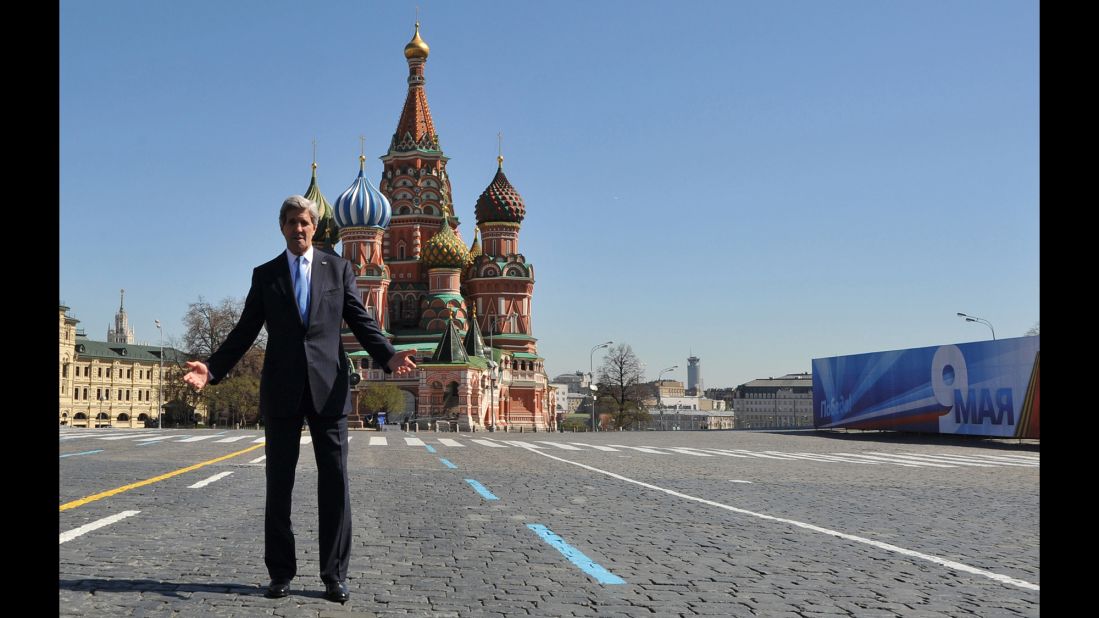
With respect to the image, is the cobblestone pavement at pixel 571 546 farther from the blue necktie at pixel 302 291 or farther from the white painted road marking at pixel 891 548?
the blue necktie at pixel 302 291

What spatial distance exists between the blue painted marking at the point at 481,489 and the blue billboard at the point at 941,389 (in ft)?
69.9

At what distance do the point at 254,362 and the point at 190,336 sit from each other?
15.5 feet

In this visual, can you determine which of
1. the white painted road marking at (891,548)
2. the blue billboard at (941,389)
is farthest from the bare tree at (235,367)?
the white painted road marking at (891,548)

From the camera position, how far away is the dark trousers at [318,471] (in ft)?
16.0

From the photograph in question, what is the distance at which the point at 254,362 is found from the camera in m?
66.2

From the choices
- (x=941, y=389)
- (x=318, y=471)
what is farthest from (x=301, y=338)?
(x=941, y=389)

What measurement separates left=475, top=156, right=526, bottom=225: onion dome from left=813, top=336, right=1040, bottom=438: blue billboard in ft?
138

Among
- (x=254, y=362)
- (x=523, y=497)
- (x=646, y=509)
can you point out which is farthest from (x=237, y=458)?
(x=254, y=362)

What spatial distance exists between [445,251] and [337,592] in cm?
7489

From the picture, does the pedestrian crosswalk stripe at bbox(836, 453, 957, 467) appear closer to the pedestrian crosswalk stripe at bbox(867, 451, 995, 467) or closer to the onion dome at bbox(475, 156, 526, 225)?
the pedestrian crosswalk stripe at bbox(867, 451, 995, 467)

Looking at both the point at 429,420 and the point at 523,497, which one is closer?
the point at 523,497

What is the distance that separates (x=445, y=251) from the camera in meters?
78.9

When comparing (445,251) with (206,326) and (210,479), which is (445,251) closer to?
(206,326)
